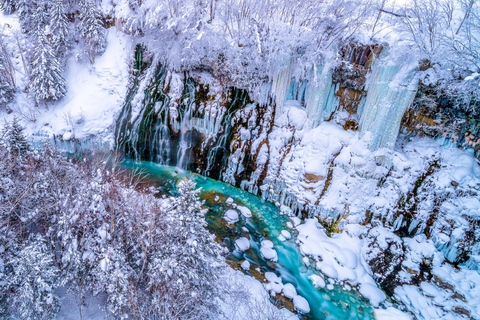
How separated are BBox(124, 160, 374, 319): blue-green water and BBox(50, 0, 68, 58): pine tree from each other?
9457 millimetres

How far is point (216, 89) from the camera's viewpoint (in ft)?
46.9

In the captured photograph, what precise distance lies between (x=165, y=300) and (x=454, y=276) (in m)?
11.0

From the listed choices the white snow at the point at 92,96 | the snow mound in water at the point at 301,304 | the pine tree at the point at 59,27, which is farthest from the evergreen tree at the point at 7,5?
the snow mound in water at the point at 301,304

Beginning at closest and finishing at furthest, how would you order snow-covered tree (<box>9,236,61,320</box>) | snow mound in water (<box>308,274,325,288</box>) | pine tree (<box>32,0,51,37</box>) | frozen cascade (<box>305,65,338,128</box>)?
1. snow-covered tree (<box>9,236,61,320</box>)
2. snow mound in water (<box>308,274,325,288</box>)
3. frozen cascade (<box>305,65,338,128</box>)
4. pine tree (<box>32,0,51,37</box>)

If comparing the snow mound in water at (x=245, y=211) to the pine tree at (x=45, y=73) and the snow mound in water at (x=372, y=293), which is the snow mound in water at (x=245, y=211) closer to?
the snow mound in water at (x=372, y=293)

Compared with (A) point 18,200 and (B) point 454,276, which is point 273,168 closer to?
(B) point 454,276

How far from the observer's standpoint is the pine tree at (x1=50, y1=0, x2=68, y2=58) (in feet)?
50.6

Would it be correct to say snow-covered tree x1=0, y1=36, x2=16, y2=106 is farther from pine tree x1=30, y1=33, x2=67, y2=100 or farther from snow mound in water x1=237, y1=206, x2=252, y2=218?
snow mound in water x1=237, y1=206, x2=252, y2=218

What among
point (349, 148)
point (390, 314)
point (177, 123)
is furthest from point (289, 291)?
point (177, 123)

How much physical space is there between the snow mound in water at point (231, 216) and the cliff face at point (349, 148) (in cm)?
243

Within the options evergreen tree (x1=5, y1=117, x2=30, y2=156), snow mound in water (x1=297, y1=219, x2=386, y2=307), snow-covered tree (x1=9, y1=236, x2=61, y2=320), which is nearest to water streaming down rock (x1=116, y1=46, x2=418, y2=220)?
snow mound in water (x1=297, y1=219, x2=386, y2=307)

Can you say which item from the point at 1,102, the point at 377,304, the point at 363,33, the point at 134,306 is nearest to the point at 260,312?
the point at 134,306

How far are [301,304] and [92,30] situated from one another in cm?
1993

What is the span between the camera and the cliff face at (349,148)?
9938 mm
